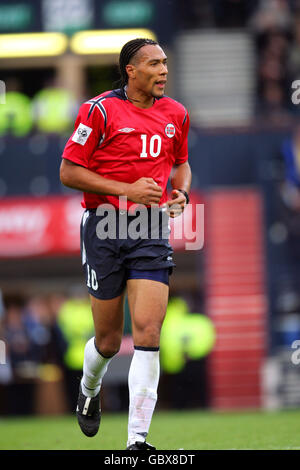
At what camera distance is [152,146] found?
6816 mm

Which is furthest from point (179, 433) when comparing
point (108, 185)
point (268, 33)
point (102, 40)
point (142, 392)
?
point (102, 40)

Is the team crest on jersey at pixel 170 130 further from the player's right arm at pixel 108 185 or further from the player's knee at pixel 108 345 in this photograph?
the player's knee at pixel 108 345

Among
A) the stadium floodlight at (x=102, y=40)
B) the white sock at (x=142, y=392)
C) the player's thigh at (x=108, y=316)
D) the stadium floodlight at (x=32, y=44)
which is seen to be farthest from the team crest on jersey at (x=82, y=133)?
the stadium floodlight at (x=32, y=44)

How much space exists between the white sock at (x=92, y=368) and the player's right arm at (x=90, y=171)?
1.09 metres

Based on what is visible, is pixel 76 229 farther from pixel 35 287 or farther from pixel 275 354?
pixel 275 354

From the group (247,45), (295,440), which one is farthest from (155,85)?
(247,45)

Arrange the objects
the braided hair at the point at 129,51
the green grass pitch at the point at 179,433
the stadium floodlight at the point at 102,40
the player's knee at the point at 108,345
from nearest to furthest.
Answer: the braided hair at the point at 129,51 → the player's knee at the point at 108,345 → the green grass pitch at the point at 179,433 → the stadium floodlight at the point at 102,40

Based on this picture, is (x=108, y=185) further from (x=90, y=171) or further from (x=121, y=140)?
(x=121, y=140)

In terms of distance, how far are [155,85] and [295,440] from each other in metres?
2.79

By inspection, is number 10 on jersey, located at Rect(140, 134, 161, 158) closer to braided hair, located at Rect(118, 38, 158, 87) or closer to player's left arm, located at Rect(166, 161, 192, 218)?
player's left arm, located at Rect(166, 161, 192, 218)

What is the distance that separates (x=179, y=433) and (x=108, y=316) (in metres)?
2.86

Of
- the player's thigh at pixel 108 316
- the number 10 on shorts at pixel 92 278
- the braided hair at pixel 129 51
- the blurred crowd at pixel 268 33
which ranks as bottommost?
the player's thigh at pixel 108 316

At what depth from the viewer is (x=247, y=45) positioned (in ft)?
69.5

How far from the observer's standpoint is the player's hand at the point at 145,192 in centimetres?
661
